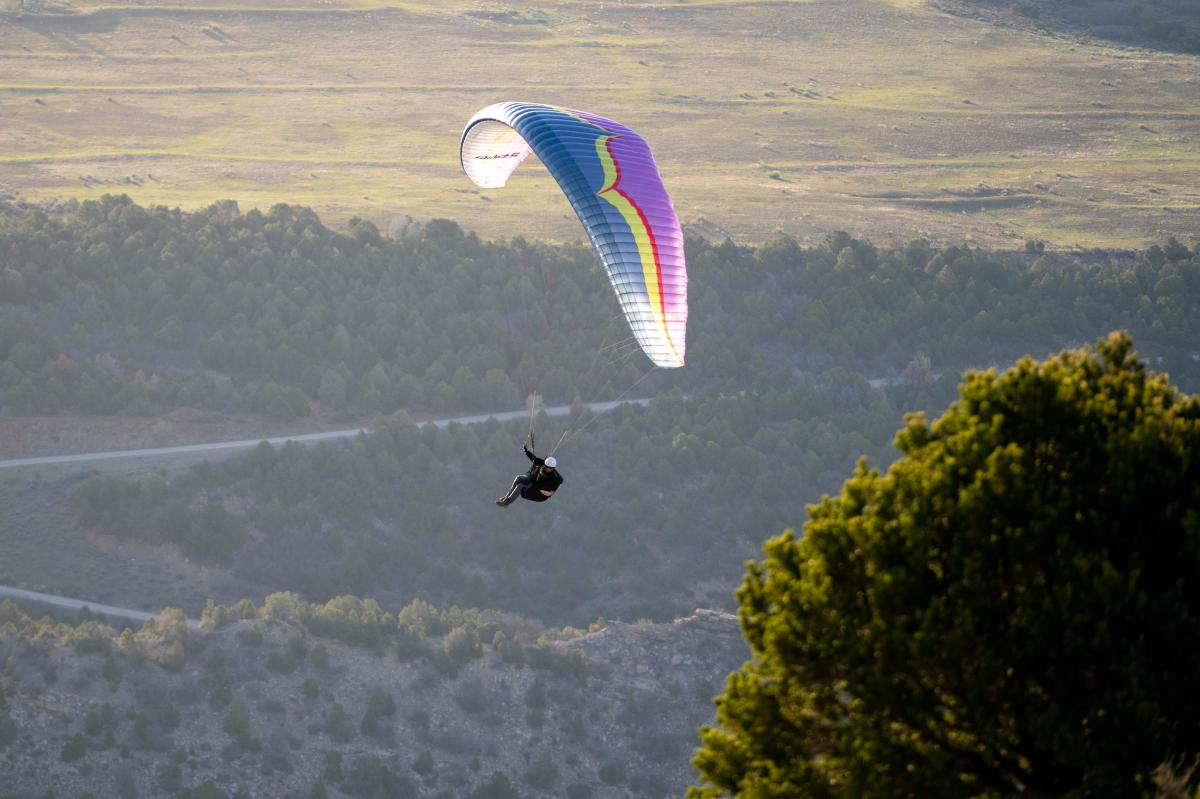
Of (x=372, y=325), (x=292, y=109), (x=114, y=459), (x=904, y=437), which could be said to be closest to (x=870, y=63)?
(x=292, y=109)

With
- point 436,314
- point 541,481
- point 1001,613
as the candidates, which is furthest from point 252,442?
point 1001,613

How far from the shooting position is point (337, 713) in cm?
3769

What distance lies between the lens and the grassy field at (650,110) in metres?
82.0

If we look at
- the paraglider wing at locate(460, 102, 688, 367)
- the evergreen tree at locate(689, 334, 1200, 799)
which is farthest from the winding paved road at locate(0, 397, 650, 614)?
the evergreen tree at locate(689, 334, 1200, 799)

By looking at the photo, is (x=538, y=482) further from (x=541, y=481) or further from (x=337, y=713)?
(x=337, y=713)

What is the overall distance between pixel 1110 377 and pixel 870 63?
106 m

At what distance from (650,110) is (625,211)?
80.1 metres

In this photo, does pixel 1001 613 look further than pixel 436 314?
No

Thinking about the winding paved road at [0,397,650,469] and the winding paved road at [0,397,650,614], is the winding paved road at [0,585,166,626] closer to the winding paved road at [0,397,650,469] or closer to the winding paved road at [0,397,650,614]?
the winding paved road at [0,397,650,614]

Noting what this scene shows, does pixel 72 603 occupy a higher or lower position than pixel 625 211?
lower

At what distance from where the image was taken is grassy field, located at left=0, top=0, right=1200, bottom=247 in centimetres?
8200

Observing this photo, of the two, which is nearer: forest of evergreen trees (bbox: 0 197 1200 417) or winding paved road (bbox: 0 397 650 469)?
winding paved road (bbox: 0 397 650 469)

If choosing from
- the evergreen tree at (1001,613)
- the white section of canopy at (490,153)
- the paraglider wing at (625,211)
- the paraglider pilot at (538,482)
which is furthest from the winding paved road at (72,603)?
the evergreen tree at (1001,613)

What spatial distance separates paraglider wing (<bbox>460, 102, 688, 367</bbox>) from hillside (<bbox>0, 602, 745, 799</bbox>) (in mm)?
17265
